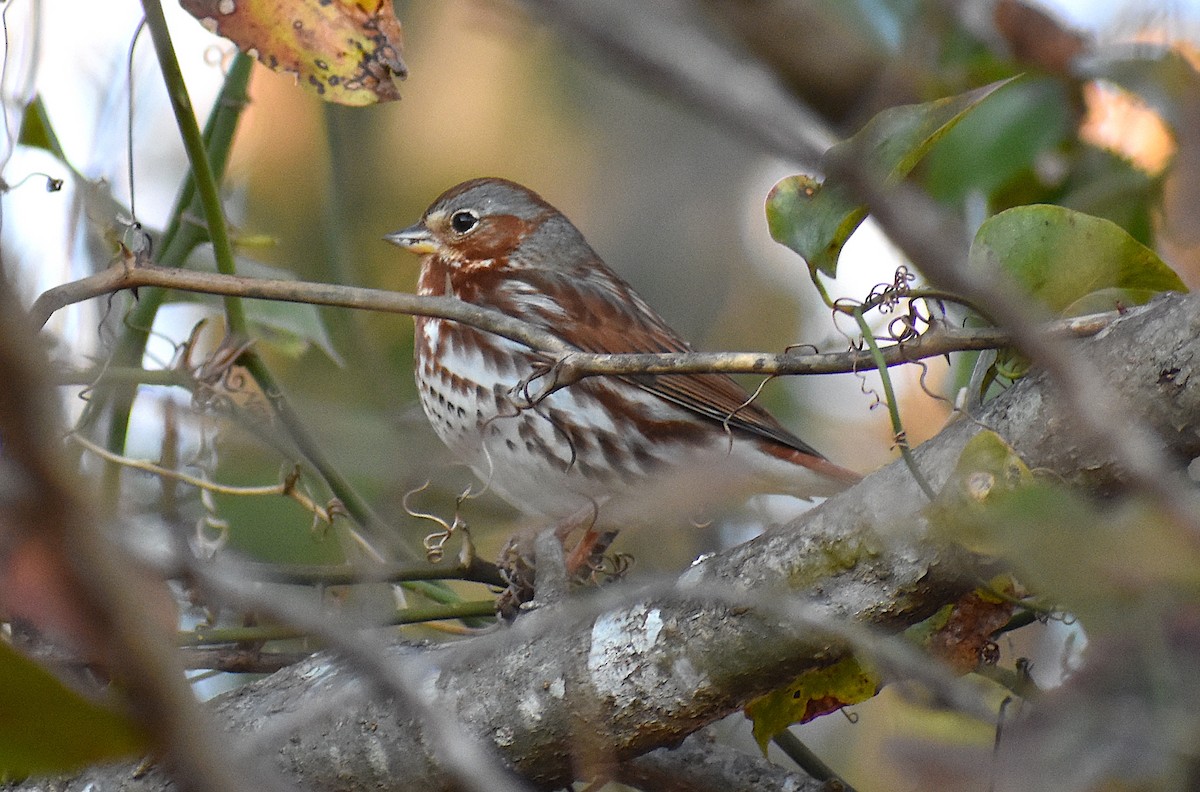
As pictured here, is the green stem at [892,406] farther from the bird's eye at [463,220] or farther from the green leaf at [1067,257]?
the bird's eye at [463,220]

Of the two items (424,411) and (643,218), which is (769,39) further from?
(424,411)

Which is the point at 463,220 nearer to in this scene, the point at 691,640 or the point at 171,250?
the point at 171,250

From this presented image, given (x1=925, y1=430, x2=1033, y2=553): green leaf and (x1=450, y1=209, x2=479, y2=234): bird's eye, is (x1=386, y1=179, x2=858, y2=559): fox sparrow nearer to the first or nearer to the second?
(x1=450, y1=209, x2=479, y2=234): bird's eye

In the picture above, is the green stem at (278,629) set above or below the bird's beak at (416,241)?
below

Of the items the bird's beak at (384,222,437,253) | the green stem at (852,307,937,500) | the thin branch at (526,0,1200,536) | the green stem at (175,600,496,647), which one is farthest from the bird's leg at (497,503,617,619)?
the thin branch at (526,0,1200,536)

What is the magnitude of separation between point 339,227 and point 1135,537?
10.4ft

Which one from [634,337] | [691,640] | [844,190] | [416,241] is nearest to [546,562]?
[691,640]

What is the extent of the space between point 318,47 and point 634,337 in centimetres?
187

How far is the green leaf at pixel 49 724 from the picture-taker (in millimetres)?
965

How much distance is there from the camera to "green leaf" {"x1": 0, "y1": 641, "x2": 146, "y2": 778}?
965 millimetres

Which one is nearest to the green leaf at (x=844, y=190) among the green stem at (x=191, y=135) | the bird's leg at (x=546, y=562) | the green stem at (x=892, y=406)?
the green stem at (x=892, y=406)

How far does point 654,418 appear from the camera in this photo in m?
3.77

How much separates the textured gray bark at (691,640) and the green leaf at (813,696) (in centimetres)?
24

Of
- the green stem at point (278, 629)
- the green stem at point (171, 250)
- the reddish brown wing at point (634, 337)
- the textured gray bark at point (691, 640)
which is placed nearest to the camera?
the textured gray bark at point (691, 640)
